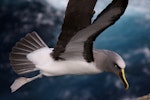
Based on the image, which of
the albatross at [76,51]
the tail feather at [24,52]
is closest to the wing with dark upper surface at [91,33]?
the albatross at [76,51]

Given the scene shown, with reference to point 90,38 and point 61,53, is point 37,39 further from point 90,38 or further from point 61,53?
point 90,38

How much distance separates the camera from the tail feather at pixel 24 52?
1.69m

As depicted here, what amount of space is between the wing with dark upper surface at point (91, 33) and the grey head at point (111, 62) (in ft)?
0.11

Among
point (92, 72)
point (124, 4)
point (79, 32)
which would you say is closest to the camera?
point (124, 4)

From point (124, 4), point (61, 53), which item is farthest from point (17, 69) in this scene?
point (124, 4)

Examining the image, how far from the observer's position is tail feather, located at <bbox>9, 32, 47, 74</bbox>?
1692 mm

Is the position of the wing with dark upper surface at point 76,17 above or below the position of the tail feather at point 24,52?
above

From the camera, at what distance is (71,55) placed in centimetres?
144

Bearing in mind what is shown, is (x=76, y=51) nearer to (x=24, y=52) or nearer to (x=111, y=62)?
(x=111, y=62)

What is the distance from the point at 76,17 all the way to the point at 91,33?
0.08m

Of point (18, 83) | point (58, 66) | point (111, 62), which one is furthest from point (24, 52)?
point (111, 62)

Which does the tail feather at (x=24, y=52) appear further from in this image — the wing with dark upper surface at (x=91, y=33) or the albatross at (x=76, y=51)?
the wing with dark upper surface at (x=91, y=33)

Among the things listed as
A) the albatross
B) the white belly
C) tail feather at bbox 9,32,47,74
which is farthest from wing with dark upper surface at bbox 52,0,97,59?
tail feather at bbox 9,32,47,74

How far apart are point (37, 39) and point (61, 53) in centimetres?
36
